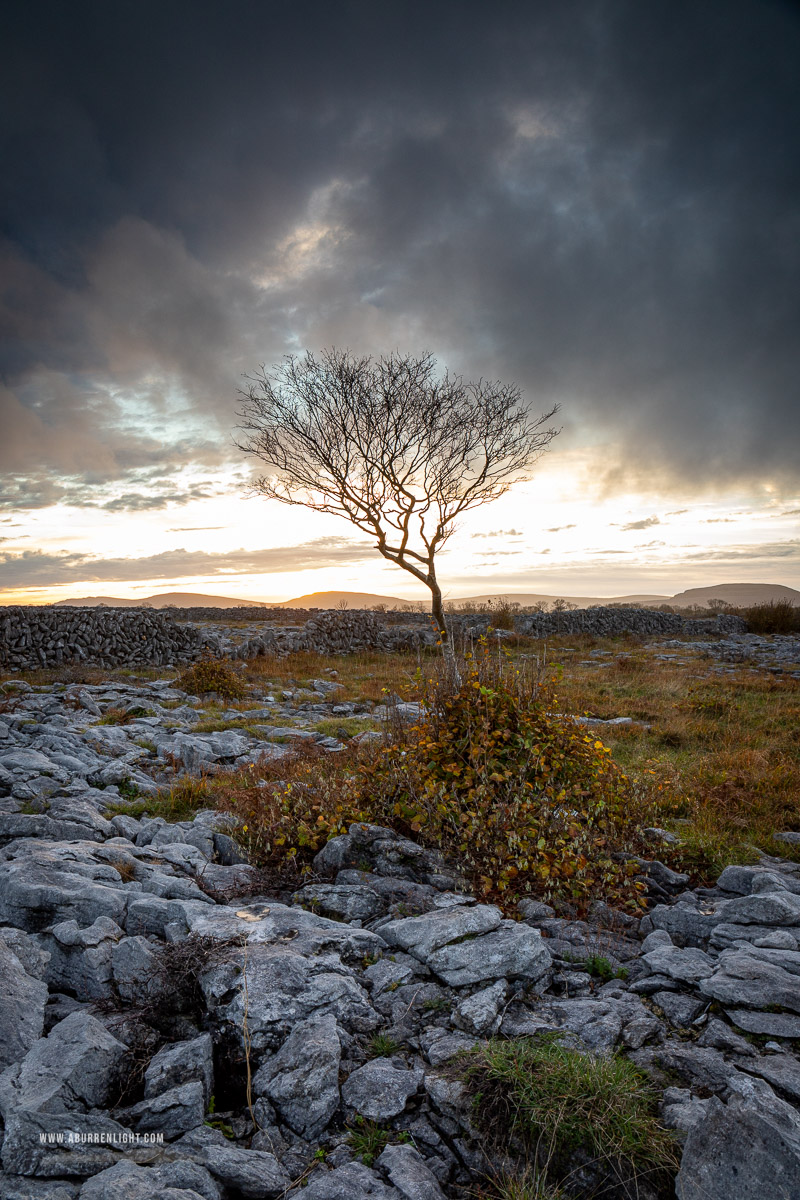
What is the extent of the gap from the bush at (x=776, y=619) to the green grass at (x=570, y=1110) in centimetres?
3541

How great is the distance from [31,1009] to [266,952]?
1.21 m

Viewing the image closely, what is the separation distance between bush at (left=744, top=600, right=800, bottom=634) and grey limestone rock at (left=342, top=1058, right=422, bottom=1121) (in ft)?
117

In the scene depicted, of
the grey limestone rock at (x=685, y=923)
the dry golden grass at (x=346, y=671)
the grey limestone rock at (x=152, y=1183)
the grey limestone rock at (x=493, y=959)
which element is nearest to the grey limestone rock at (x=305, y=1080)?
the grey limestone rock at (x=152, y=1183)

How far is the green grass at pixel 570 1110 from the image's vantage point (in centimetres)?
245

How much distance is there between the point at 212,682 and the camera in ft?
50.0

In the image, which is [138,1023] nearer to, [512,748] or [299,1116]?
[299,1116]

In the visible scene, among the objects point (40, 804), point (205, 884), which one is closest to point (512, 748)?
point (205, 884)

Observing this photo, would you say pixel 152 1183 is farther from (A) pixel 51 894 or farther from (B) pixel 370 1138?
(A) pixel 51 894

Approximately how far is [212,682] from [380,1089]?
13237 mm

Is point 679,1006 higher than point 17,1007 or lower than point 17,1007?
lower

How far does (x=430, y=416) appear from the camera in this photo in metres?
17.2

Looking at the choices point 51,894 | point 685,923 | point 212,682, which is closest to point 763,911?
point 685,923

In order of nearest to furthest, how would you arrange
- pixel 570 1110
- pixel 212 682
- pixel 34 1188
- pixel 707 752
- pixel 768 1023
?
pixel 34 1188
pixel 570 1110
pixel 768 1023
pixel 707 752
pixel 212 682

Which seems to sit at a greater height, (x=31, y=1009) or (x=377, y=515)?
(x=377, y=515)
